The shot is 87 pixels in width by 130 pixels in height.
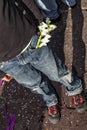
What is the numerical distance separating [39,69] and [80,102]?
75cm

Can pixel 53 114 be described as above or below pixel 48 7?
below

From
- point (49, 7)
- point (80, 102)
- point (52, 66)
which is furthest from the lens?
point (49, 7)

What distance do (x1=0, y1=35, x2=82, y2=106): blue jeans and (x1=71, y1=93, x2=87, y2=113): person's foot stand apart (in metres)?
0.07

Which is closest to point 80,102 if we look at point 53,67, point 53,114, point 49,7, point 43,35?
point 53,114

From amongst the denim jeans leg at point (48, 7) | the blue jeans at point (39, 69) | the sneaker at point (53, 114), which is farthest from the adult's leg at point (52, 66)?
the denim jeans leg at point (48, 7)

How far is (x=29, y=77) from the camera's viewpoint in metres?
3.55

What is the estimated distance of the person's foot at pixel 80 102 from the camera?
156 inches

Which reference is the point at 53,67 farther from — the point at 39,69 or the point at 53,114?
the point at 53,114

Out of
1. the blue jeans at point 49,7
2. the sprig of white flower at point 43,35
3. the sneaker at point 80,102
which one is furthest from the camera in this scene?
the blue jeans at point 49,7

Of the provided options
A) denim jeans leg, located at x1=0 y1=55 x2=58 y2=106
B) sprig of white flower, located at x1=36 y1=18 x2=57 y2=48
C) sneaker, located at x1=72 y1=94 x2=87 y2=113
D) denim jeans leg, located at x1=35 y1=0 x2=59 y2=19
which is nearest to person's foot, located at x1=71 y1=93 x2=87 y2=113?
sneaker, located at x1=72 y1=94 x2=87 y2=113

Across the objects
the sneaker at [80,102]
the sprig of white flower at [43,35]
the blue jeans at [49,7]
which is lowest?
the sneaker at [80,102]

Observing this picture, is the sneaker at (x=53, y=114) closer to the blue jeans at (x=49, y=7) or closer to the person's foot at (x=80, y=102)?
the person's foot at (x=80, y=102)

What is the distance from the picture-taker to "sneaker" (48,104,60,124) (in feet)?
13.1

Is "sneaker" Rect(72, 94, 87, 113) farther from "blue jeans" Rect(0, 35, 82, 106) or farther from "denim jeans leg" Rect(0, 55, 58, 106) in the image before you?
"denim jeans leg" Rect(0, 55, 58, 106)
